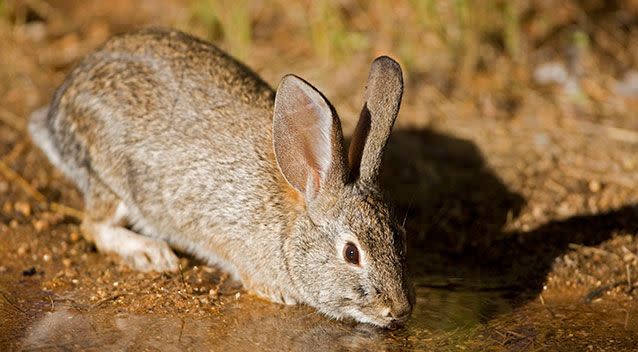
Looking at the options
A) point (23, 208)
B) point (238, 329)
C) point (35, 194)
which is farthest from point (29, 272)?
point (238, 329)

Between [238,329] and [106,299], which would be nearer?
[238,329]

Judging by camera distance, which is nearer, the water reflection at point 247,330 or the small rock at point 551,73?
the water reflection at point 247,330

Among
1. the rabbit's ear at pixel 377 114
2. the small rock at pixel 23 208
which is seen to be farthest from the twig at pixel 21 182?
Answer: the rabbit's ear at pixel 377 114

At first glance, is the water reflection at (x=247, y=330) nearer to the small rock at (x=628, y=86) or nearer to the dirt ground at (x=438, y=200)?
the dirt ground at (x=438, y=200)

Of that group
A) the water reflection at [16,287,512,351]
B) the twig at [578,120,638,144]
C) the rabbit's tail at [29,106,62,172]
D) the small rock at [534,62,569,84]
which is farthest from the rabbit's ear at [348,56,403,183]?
the small rock at [534,62,569,84]

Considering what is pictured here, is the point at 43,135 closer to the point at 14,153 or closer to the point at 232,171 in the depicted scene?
the point at 14,153

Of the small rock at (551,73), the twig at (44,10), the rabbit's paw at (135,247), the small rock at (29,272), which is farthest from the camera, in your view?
the twig at (44,10)

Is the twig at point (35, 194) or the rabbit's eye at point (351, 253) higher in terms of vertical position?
the rabbit's eye at point (351, 253)
